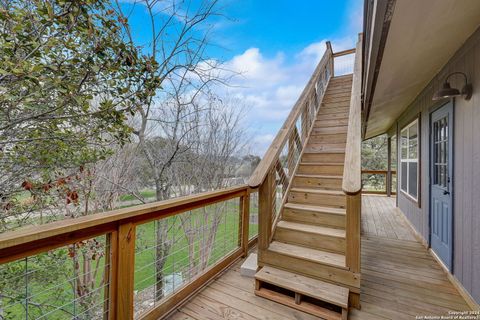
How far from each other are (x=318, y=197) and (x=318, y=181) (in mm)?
351

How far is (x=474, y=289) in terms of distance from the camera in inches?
76.6

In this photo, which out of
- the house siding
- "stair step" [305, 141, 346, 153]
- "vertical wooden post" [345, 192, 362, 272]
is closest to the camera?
"vertical wooden post" [345, 192, 362, 272]

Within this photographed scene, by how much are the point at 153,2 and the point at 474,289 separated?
4227 mm

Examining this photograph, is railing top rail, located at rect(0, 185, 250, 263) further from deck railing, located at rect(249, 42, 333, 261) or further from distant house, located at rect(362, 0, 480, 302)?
distant house, located at rect(362, 0, 480, 302)

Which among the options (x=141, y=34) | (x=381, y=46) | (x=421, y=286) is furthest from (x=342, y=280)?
(x=141, y=34)

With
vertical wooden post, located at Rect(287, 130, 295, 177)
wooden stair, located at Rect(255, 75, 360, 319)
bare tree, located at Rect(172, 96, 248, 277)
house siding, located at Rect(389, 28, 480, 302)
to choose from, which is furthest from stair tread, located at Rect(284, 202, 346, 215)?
bare tree, located at Rect(172, 96, 248, 277)

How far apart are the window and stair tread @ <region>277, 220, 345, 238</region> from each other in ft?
8.54

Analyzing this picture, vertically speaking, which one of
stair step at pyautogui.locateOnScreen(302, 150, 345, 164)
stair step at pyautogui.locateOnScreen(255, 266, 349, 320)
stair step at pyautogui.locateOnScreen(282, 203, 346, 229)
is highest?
stair step at pyautogui.locateOnScreen(302, 150, 345, 164)

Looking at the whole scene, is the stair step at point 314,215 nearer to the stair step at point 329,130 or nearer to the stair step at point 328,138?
the stair step at point 328,138

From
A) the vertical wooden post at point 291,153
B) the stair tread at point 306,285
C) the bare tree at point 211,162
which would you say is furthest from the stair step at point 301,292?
the bare tree at point 211,162

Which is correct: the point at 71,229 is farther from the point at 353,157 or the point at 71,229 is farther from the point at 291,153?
the point at 291,153

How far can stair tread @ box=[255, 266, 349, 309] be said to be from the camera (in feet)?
5.88

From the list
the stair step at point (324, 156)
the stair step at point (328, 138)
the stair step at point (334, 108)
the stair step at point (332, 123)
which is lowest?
the stair step at point (324, 156)

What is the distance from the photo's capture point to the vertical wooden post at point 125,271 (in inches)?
57.2
